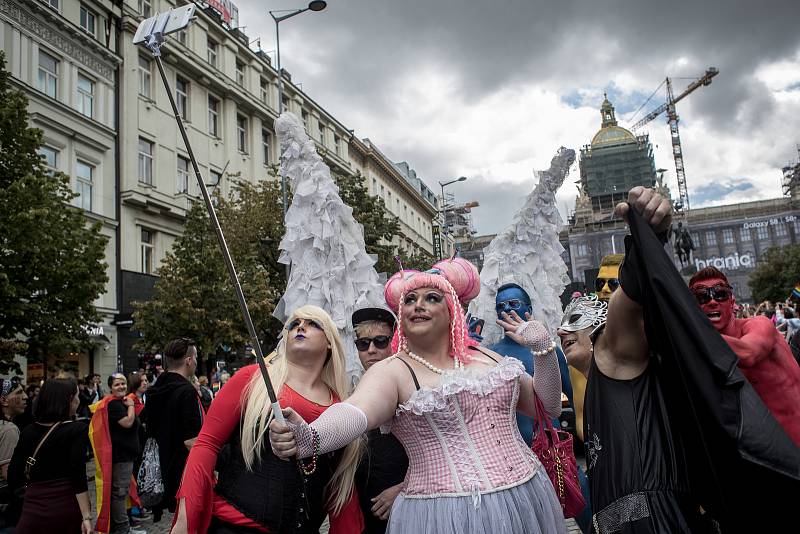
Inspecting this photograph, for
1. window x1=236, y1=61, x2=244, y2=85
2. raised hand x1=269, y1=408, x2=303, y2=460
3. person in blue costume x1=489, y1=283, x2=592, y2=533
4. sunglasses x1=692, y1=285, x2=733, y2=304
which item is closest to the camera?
raised hand x1=269, y1=408, x2=303, y2=460

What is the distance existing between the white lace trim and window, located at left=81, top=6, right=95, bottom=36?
75.6 feet

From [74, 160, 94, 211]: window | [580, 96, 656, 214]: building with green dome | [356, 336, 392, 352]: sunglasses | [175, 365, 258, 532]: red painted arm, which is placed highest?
[580, 96, 656, 214]: building with green dome

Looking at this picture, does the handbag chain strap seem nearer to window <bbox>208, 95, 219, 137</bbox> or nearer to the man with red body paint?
the man with red body paint

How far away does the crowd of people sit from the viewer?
6.54 ft

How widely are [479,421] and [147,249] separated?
904 inches

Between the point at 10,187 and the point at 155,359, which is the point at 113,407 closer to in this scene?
the point at 10,187

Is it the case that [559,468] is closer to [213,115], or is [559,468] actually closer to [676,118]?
[213,115]

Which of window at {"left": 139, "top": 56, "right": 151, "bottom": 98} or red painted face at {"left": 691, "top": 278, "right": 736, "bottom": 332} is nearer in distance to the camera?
red painted face at {"left": 691, "top": 278, "right": 736, "bottom": 332}

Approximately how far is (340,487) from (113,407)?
4.75 metres

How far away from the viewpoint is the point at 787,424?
290cm

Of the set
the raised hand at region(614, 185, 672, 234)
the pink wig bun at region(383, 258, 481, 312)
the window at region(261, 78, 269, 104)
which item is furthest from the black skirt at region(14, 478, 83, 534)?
the window at region(261, 78, 269, 104)

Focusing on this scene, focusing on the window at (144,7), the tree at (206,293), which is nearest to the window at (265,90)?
the window at (144,7)

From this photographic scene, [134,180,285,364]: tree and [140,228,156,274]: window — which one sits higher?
[140,228,156,274]: window

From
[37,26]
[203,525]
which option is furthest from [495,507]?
[37,26]
